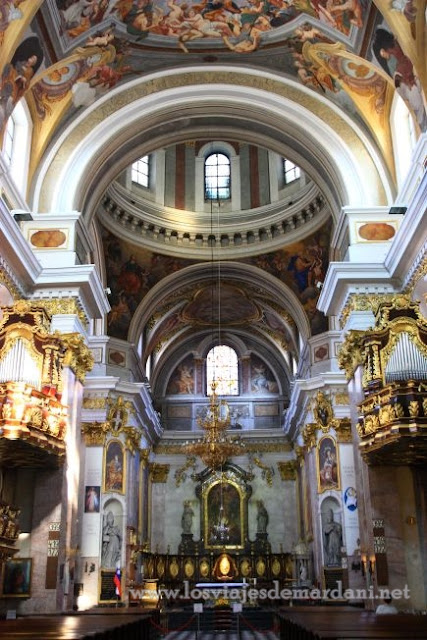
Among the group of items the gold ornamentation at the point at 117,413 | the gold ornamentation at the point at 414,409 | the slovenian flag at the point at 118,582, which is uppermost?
the gold ornamentation at the point at 117,413

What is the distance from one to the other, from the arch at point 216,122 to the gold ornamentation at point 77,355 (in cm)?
292

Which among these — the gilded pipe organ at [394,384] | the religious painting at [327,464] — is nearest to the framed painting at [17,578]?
the gilded pipe organ at [394,384]

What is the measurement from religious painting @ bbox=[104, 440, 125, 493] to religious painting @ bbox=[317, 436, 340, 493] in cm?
551

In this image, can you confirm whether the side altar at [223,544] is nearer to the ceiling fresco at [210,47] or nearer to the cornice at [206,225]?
the cornice at [206,225]

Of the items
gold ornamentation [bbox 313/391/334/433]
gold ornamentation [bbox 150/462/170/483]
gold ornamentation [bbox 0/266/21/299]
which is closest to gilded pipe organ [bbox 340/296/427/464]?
gold ornamentation [bbox 0/266/21/299]

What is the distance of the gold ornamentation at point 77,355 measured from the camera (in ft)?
43.5

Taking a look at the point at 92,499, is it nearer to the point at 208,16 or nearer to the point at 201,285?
the point at 201,285

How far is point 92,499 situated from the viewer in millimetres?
20328

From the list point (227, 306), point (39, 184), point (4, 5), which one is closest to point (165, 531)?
point (227, 306)

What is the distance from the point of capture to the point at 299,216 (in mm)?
22500

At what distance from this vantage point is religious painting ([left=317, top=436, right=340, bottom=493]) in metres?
20.7

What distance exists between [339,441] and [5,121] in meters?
12.4

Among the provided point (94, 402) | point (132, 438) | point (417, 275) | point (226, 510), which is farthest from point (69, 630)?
point (226, 510)

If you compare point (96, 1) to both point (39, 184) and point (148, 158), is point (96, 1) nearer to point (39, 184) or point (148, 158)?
point (39, 184)
